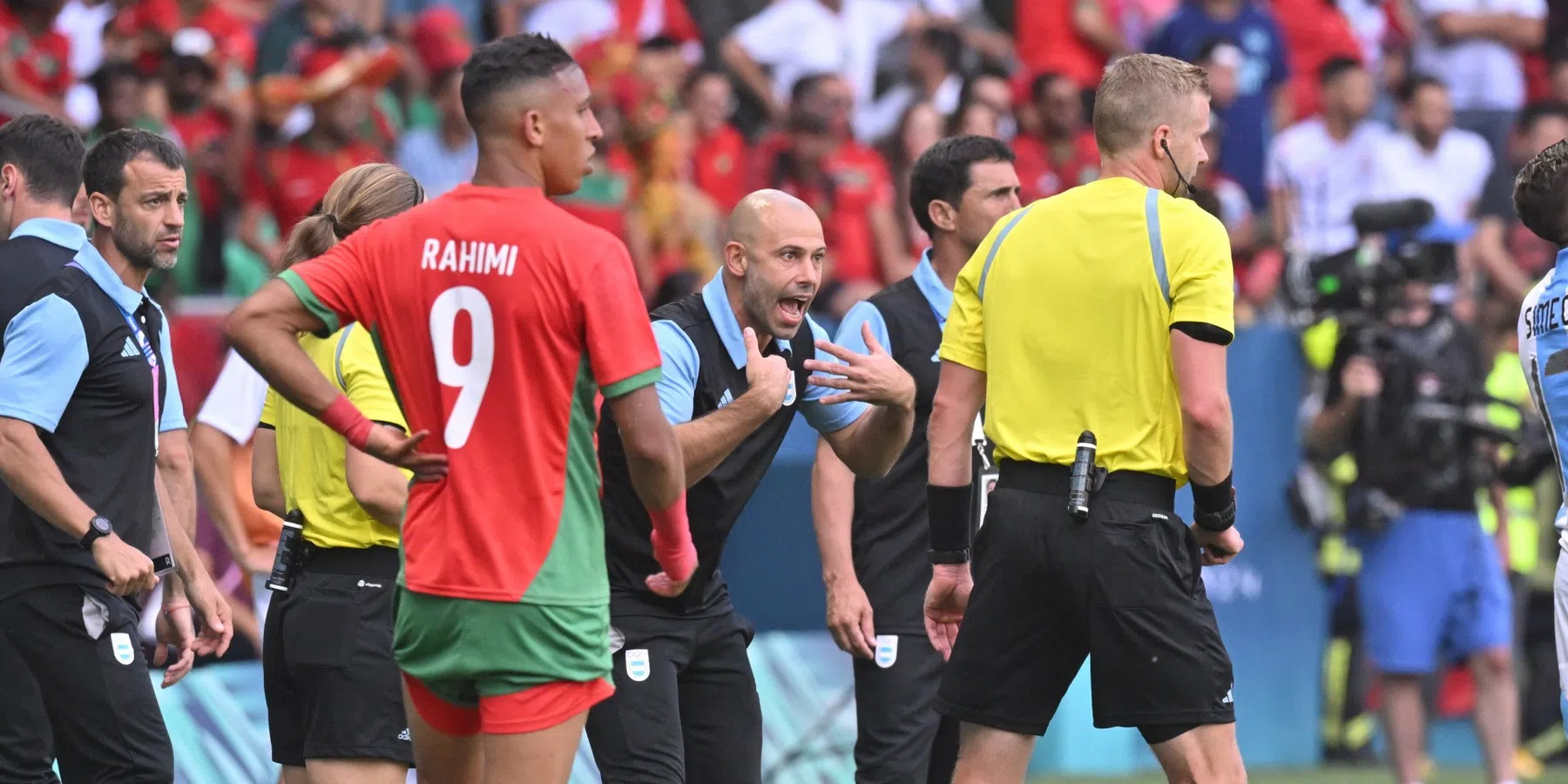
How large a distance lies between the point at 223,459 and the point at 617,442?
79.8 inches

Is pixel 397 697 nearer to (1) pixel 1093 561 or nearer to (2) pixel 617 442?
(2) pixel 617 442

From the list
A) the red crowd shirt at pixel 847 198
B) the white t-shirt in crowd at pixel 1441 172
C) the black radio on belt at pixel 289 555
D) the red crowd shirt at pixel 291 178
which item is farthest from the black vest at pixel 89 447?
the white t-shirt in crowd at pixel 1441 172

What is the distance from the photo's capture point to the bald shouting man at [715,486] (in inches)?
245

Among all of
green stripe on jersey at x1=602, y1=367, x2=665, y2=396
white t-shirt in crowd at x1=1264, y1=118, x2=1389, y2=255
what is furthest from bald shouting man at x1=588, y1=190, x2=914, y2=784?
white t-shirt in crowd at x1=1264, y1=118, x2=1389, y2=255

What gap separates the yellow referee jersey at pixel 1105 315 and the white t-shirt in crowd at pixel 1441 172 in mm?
9061

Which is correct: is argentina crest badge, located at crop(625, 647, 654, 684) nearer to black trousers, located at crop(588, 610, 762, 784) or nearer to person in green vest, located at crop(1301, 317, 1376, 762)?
black trousers, located at crop(588, 610, 762, 784)

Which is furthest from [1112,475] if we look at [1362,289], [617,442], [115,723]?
[1362,289]

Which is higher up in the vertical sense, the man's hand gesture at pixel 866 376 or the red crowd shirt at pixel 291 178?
the red crowd shirt at pixel 291 178

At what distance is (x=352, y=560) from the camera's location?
21.6 feet

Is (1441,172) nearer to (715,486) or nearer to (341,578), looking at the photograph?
(715,486)

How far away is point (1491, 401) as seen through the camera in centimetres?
1093

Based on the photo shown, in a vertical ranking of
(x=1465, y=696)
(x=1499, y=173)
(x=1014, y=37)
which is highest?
(x=1014, y=37)

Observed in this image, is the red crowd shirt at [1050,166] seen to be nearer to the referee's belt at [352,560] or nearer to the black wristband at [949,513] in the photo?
the black wristband at [949,513]

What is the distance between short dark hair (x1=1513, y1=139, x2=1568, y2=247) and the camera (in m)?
6.48
